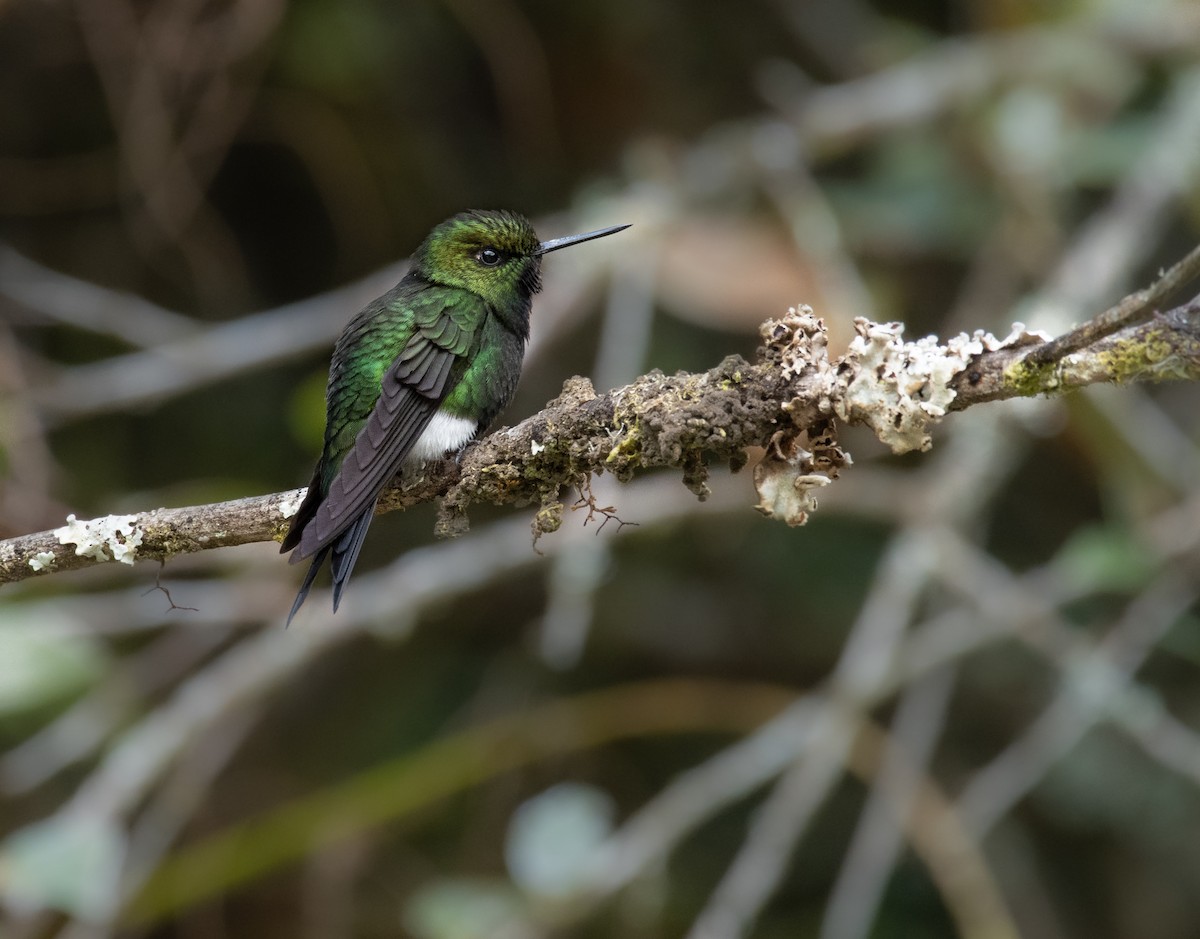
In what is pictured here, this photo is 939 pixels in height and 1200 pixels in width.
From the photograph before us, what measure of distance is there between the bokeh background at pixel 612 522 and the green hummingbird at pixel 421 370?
511 millimetres

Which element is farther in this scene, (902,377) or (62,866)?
(62,866)

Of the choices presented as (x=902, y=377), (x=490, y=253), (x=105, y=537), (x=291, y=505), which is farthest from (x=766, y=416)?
(x=490, y=253)

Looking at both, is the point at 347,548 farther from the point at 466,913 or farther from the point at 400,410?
the point at 466,913

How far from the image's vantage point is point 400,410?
8.59 feet

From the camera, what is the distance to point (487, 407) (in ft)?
9.57

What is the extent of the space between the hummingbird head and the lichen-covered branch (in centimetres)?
117

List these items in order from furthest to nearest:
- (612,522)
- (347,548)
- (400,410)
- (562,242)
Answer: (612,522)
(562,242)
(400,410)
(347,548)

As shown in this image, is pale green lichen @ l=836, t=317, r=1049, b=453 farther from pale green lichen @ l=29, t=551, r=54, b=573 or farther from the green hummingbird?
pale green lichen @ l=29, t=551, r=54, b=573

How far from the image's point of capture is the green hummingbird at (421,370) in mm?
2314

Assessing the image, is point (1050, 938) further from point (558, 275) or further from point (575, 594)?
point (558, 275)

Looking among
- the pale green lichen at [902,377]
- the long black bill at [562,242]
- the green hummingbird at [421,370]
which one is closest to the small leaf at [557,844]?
the green hummingbird at [421,370]

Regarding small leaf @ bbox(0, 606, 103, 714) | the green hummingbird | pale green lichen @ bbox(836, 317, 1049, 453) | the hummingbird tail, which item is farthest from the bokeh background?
pale green lichen @ bbox(836, 317, 1049, 453)

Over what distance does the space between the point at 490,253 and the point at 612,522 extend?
37.5 inches

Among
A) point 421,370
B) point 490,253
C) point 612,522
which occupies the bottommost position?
point 421,370
